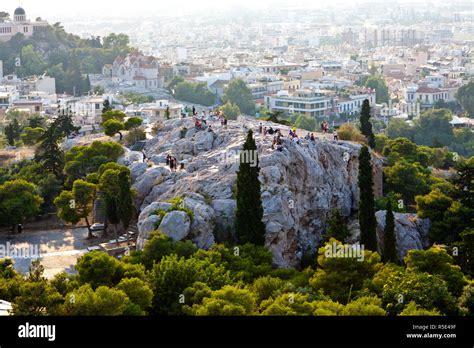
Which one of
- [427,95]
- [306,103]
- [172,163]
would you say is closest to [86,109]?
[306,103]

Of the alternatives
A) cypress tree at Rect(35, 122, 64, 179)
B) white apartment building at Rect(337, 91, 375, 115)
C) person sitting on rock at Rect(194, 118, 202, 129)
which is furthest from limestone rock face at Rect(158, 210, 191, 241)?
white apartment building at Rect(337, 91, 375, 115)

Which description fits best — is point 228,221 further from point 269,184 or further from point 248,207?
point 269,184

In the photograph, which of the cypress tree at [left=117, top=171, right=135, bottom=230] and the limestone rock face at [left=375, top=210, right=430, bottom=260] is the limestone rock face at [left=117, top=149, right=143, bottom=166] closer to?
the cypress tree at [left=117, top=171, right=135, bottom=230]

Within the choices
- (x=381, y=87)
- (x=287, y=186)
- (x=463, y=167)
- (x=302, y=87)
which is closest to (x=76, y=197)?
(x=287, y=186)

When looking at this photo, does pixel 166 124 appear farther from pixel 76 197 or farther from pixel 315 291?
pixel 315 291

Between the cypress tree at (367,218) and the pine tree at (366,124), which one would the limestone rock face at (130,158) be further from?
the pine tree at (366,124)
